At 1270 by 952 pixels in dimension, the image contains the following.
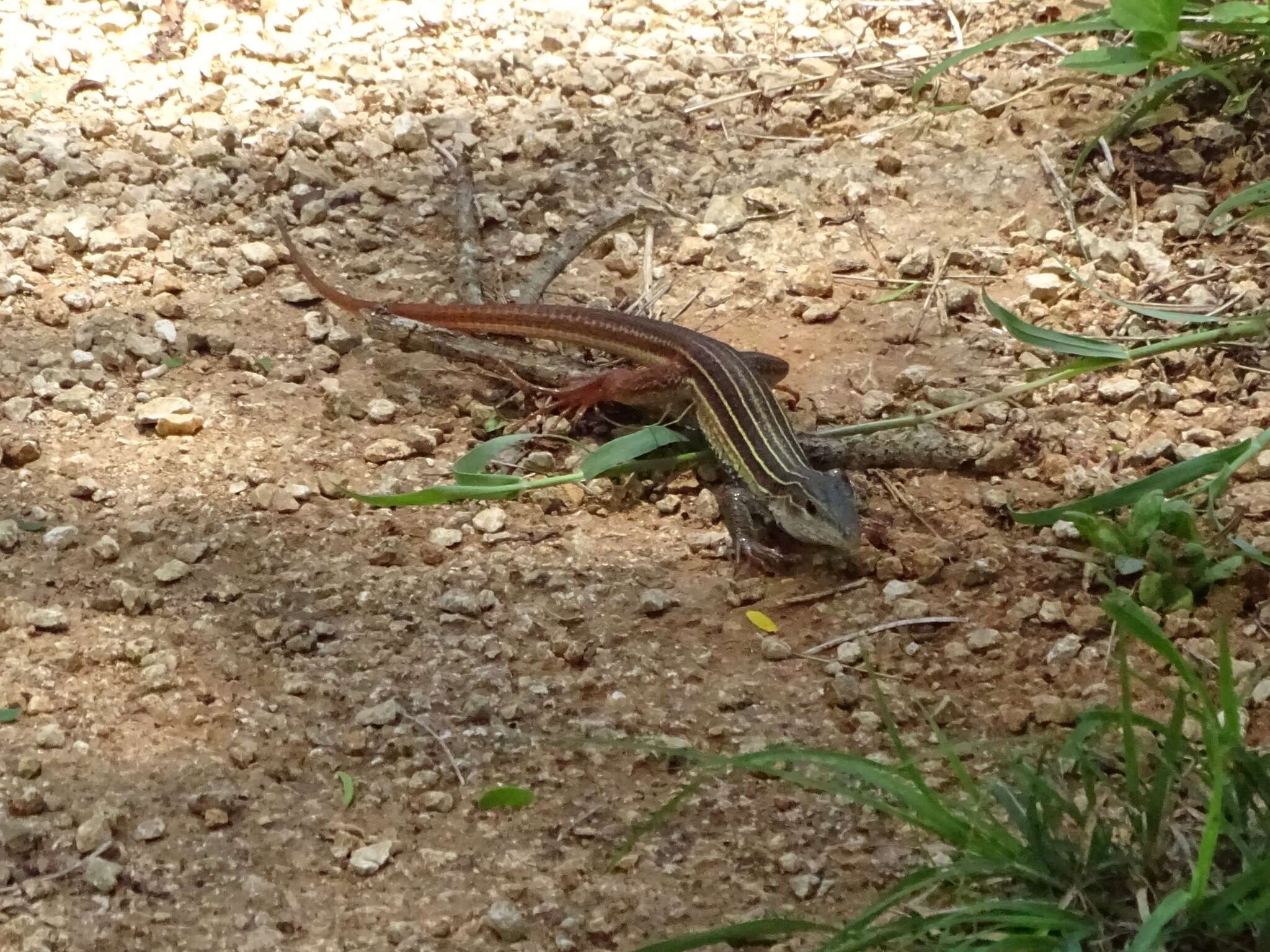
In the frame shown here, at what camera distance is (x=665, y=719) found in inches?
112

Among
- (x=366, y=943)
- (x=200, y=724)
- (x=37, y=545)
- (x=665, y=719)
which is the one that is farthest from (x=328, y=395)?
(x=366, y=943)

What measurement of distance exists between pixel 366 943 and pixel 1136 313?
9.94ft

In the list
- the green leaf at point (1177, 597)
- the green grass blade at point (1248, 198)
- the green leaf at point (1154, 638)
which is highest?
the green grass blade at point (1248, 198)

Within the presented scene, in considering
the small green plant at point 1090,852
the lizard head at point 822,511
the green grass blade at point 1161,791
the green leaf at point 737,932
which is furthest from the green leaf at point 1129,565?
the green leaf at point 737,932

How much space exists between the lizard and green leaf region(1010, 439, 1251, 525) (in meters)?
0.50

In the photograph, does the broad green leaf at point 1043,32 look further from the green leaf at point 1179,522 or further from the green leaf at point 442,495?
the green leaf at point 442,495

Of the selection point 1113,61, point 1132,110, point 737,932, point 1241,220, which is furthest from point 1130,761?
point 1132,110

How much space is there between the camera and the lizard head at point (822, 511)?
11.0ft

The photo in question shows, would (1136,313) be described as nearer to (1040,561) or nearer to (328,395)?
(1040,561)

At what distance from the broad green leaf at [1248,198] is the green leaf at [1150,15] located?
0.63m

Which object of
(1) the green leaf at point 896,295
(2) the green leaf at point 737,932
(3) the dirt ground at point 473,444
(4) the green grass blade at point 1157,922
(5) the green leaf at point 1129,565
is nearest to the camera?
(4) the green grass blade at point 1157,922

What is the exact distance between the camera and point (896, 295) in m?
4.32

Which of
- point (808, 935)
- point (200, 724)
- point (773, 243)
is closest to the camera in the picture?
point (808, 935)

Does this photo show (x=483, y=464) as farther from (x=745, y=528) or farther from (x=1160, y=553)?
(x=1160, y=553)
